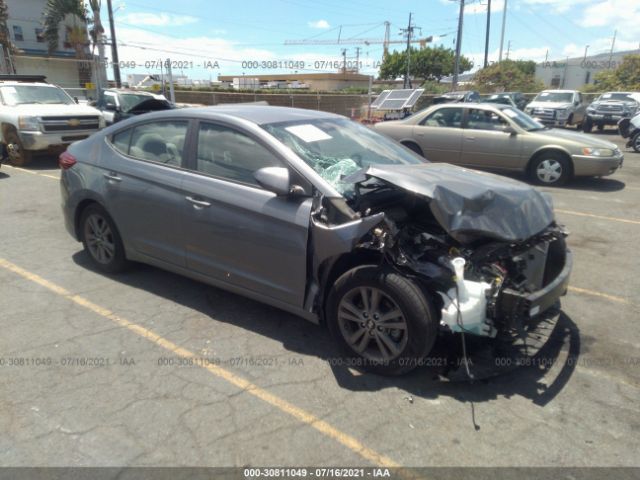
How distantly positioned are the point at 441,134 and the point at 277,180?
7.62 m

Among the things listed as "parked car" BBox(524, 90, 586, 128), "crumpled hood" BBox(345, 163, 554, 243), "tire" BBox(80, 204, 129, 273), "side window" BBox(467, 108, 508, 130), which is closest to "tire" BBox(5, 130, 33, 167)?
"tire" BBox(80, 204, 129, 273)

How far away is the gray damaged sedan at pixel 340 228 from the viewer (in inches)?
114

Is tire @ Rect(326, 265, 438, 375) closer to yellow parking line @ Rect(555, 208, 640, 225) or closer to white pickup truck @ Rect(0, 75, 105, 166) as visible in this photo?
yellow parking line @ Rect(555, 208, 640, 225)

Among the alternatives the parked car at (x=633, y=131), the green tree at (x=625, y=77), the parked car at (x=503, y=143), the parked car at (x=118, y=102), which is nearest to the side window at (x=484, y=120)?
the parked car at (x=503, y=143)

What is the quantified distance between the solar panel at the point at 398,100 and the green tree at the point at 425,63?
197 ft

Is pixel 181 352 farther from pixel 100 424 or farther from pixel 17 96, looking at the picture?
pixel 17 96

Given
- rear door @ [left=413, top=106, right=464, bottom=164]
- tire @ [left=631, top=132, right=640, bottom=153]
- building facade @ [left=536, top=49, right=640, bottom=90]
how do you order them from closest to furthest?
rear door @ [left=413, top=106, right=464, bottom=164]
tire @ [left=631, top=132, right=640, bottom=153]
building facade @ [left=536, top=49, right=640, bottom=90]

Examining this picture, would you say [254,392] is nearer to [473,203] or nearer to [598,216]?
[473,203]

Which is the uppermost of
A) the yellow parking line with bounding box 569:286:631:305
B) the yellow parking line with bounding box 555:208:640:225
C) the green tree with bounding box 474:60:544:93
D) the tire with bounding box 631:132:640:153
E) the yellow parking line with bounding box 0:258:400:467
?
the green tree with bounding box 474:60:544:93

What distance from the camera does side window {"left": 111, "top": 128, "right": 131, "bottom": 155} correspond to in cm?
435

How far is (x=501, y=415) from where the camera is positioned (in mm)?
2779

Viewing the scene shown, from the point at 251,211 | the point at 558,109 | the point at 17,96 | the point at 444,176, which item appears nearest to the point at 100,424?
the point at 251,211

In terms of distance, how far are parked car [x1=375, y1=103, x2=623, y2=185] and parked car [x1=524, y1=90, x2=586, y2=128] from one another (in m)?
11.1

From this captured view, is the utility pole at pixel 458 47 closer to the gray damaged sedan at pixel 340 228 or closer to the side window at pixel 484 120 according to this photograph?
the side window at pixel 484 120
